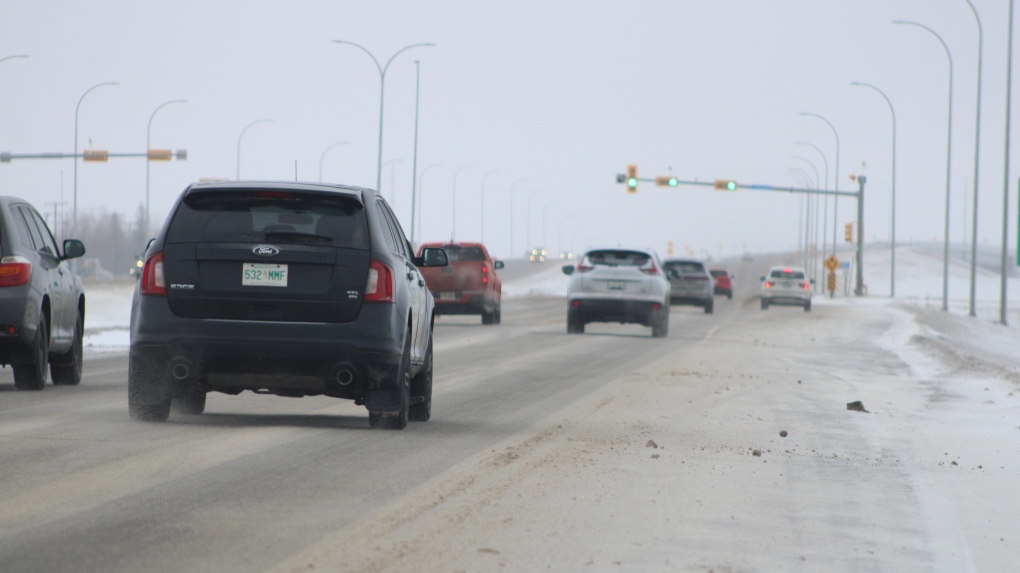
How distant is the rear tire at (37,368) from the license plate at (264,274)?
4.47 m

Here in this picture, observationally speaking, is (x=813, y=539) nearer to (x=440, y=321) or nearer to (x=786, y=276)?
(x=440, y=321)

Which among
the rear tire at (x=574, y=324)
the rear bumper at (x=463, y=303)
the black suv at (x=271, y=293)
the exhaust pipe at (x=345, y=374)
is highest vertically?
the black suv at (x=271, y=293)

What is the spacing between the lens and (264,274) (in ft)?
31.1

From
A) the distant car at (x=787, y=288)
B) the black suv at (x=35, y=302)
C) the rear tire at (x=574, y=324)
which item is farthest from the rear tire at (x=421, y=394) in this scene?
the distant car at (x=787, y=288)

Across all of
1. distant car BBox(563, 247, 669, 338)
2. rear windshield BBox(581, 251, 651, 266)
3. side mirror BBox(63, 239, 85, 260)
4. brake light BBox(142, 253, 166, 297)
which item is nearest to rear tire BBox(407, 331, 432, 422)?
brake light BBox(142, 253, 166, 297)

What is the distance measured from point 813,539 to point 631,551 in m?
0.99

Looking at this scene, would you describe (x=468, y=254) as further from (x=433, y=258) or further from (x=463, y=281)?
(x=433, y=258)

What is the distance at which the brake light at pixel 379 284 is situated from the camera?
955 centimetres

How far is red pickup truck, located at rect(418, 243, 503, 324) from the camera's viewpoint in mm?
32281

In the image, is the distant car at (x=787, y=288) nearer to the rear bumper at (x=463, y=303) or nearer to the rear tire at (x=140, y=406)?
the rear bumper at (x=463, y=303)

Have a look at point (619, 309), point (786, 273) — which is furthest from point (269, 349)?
point (786, 273)

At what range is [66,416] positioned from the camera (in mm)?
→ 10938

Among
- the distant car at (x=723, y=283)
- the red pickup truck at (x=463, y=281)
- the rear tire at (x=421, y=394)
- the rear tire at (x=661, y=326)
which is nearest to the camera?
the rear tire at (x=421, y=394)

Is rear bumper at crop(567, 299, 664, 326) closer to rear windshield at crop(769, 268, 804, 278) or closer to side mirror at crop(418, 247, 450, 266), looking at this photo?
side mirror at crop(418, 247, 450, 266)
